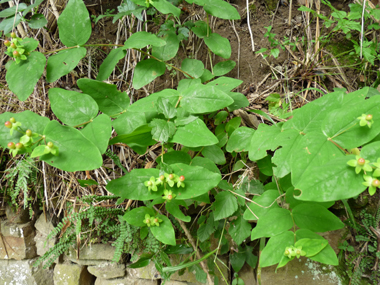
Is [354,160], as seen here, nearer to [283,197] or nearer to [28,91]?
[283,197]

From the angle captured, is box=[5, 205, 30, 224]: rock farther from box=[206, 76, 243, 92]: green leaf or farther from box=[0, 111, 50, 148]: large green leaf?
box=[206, 76, 243, 92]: green leaf

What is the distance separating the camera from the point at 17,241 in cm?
201

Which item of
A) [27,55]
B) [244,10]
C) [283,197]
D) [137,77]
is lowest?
[283,197]

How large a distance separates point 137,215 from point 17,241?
4.92 feet

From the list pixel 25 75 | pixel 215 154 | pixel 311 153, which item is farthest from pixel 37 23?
pixel 311 153

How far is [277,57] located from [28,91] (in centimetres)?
138

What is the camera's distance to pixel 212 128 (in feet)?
4.83

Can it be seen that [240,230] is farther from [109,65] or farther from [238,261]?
[109,65]

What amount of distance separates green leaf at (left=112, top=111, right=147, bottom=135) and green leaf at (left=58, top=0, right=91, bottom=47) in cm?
40

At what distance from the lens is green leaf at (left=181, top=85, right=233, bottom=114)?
3.27 ft

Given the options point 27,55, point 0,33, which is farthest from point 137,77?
point 0,33

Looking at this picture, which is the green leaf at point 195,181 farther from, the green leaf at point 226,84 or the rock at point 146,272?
the rock at point 146,272

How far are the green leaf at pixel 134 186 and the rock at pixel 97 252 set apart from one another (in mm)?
1054

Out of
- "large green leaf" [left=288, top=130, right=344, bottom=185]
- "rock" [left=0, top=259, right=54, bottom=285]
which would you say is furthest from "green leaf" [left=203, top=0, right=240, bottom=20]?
"rock" [left=0, top=259, right=54, bottom=285]
